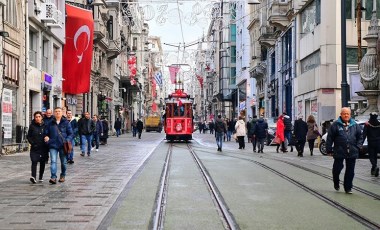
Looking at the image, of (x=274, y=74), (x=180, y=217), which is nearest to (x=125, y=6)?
(x=274, y=74)

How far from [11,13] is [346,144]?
1780cm

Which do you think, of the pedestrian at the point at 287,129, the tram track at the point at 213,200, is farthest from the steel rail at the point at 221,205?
the pedestrian at the point at 287,129

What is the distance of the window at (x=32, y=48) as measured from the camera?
1184 inches

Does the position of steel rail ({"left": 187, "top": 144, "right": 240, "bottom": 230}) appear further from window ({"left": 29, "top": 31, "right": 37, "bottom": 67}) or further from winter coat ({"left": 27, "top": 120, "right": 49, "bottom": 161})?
window ({"left": 29, "top": 31, "right": 37, "bottom": 67})

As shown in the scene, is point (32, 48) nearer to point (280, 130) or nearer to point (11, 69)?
point (11, 69)

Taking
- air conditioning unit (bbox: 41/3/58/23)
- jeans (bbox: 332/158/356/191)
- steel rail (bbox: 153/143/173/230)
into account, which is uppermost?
air conditioning unit (bbox: 41/3/58/23)

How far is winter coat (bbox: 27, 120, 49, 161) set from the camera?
13.6m

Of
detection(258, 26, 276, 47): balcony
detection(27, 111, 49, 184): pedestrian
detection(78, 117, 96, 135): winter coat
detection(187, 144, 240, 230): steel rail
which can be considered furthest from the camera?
detection(258, 26, 276, 47): balcony

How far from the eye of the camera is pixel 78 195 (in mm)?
11742

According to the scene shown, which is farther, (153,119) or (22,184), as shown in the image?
(153,119)

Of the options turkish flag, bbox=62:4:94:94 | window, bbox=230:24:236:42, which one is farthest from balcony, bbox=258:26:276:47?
window, bbox=230:24:236:42

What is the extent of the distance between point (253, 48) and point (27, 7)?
4035 cm

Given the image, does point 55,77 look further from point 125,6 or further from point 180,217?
point 125,6

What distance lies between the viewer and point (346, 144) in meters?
12.1
